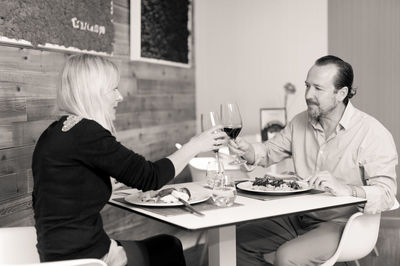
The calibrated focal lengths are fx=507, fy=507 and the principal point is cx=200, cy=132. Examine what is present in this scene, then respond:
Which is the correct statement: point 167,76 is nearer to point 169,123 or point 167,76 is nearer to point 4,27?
point 169,123

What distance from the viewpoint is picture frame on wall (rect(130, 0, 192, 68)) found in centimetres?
356

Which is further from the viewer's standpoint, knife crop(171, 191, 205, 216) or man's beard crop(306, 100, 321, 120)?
man's beard crop(306, 100, 321, 120)

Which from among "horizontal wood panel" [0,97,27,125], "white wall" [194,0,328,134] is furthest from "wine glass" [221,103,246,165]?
"white wall" [194,0,328,134]

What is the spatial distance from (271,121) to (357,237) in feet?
8.08

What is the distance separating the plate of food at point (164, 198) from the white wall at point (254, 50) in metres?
2.76

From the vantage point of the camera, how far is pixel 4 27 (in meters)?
2.35

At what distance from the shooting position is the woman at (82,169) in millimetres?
1619

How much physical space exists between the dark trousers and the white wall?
8.88 ft

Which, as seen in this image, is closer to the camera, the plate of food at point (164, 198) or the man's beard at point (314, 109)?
the plate of food at point (164, 198)

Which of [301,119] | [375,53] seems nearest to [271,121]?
[375,53]

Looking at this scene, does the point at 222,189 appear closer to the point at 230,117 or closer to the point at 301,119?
the point at 230,117

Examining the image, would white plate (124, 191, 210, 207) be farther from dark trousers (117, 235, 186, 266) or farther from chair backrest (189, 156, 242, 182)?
chair backrest (189, 156, 242, 182)

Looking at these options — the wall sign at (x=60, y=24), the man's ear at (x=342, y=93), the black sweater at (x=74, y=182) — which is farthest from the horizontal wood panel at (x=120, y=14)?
the black sweater at (x=74, y=182)

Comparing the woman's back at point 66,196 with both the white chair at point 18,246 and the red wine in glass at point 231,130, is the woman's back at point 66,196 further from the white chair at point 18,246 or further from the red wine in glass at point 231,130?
the red wine in glass at point 231,130
